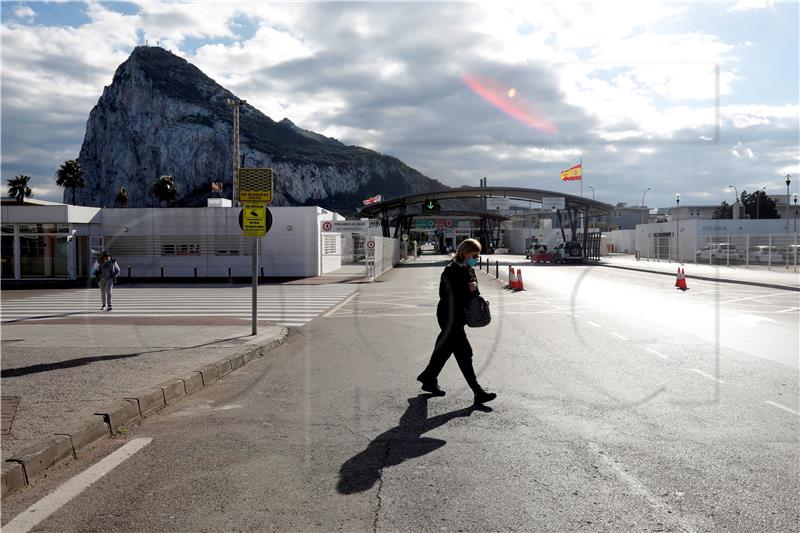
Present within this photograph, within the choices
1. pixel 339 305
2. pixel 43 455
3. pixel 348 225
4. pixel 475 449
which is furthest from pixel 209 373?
pixel 348 225

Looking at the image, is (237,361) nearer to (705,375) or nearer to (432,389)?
(432,389)

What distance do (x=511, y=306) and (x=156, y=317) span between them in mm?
9544

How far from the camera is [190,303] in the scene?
19.9 meters

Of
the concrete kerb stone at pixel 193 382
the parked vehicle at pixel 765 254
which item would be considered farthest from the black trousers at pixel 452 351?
the parked vehicle at pixel 765 254

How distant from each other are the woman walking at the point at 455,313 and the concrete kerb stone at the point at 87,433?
11.1ft

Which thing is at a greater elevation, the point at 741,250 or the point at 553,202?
the point at 553,202

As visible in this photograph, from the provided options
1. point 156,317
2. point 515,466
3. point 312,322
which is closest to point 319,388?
point 515,466

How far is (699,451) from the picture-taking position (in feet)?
16.9

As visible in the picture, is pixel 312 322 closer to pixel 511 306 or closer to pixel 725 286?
pixel 511 306

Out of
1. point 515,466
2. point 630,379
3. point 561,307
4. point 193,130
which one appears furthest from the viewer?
point 193,130

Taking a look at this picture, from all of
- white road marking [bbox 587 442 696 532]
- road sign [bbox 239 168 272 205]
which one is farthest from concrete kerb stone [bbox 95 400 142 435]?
road sign [bbox 239 168 272 205]

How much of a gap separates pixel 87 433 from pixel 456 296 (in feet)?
13.0

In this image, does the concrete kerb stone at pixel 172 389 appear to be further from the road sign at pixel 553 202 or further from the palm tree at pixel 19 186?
the palm tree at pixel 19 186

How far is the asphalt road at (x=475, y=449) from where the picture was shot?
13.0 feet
